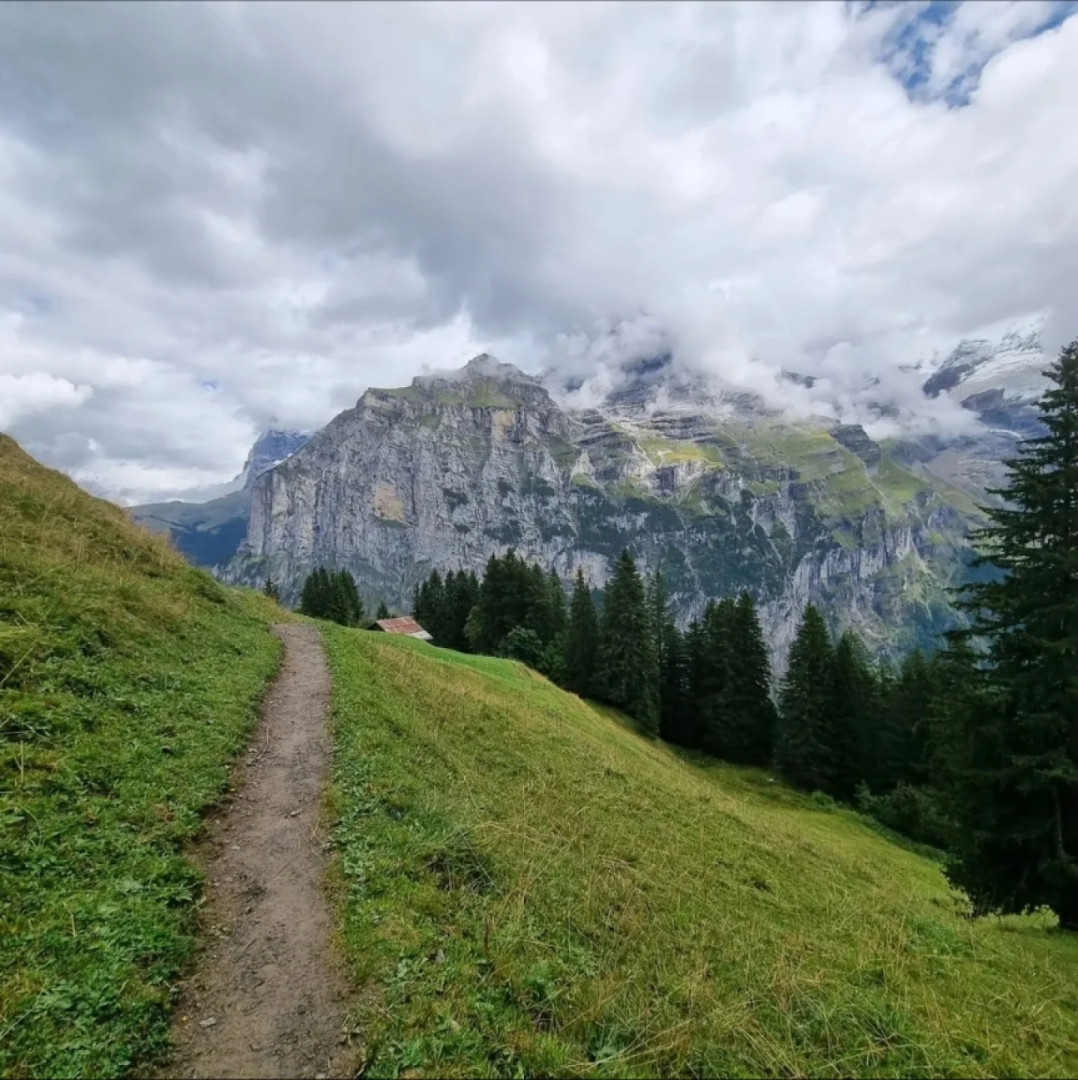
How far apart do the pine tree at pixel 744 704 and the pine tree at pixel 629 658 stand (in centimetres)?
782

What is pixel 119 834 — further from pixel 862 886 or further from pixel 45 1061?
pixel 862 886

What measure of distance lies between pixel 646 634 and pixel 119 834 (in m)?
63.3

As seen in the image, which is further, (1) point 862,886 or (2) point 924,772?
(2) point 924,772

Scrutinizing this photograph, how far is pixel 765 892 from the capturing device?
13.0 metres

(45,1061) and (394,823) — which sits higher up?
(394,823)

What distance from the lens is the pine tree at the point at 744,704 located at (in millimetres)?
67938

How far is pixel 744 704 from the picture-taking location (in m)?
68.6

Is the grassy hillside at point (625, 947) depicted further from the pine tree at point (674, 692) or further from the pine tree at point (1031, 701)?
the pine tree at point (674, 692)

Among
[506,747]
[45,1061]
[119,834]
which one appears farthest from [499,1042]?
[506,747]

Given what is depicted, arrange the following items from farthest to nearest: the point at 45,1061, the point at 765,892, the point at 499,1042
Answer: the point at 765,892 → the point at 499,1042 → the point at 45,1061

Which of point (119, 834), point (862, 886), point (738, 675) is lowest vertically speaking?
point (862, 886)

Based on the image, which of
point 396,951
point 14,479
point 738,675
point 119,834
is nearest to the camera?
point 396,951

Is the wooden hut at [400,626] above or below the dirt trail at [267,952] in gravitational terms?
above

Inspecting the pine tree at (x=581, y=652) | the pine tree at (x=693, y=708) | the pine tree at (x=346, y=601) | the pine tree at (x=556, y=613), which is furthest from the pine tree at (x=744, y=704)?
the pine tree at (x=346, y=601)
